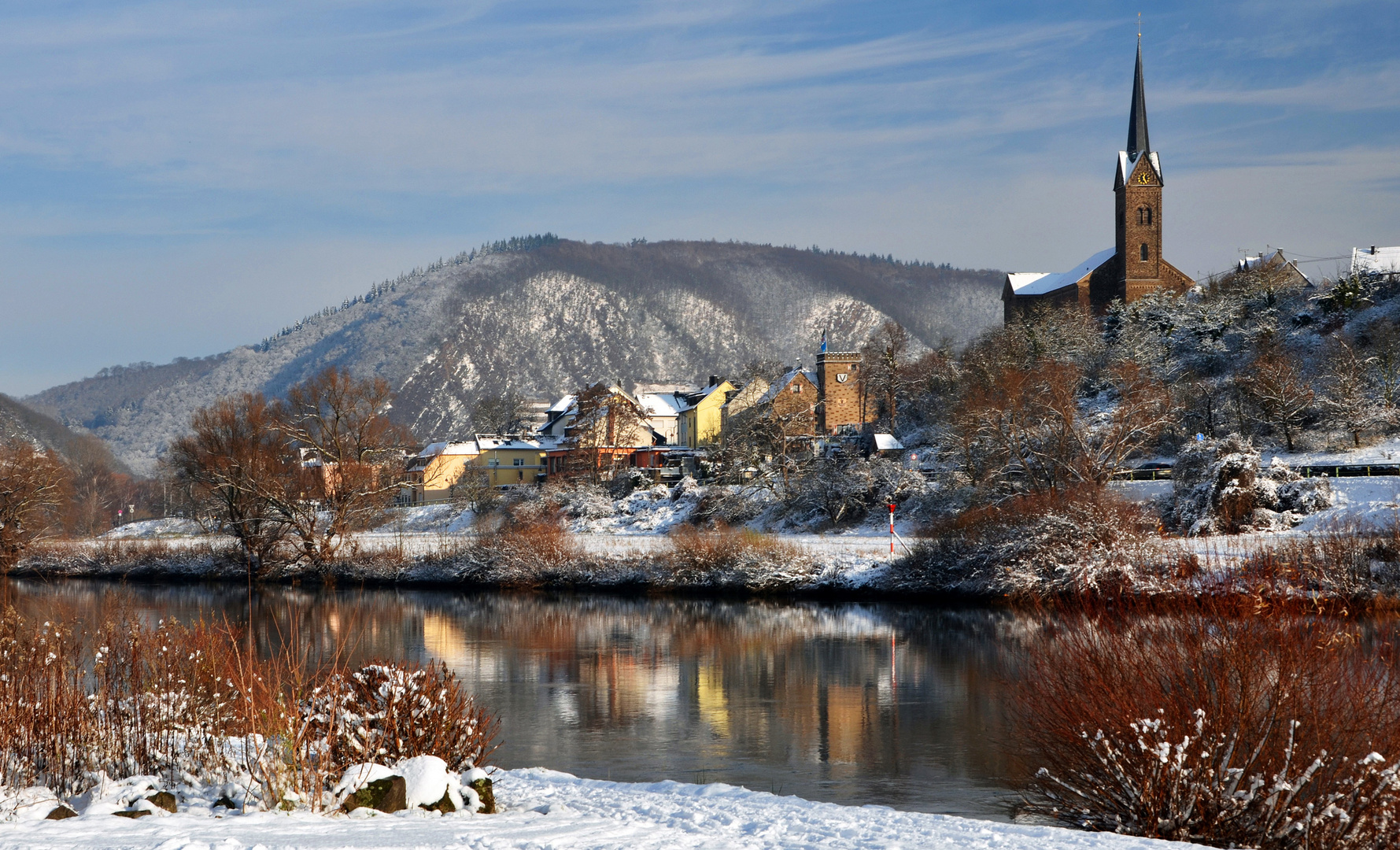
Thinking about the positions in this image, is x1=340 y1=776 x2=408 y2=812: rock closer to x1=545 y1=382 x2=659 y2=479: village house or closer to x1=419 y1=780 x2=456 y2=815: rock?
x1=419 y1=780 x2=456 y2=815: rock

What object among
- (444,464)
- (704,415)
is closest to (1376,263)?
(704,415)

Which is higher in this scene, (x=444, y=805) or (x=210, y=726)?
(x=210, y=726)

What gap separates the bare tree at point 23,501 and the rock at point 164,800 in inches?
1809

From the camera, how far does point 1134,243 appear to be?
81000 mm

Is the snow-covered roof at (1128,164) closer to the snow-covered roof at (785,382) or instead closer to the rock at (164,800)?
the snow-covered roof at (785,382)

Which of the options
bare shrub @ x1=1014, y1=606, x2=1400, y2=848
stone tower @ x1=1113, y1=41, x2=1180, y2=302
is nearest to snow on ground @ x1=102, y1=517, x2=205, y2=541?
bare shrub @ x1=1014, y1=606, x2=1400, y2=848

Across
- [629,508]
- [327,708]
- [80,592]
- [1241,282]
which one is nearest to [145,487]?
[629,508]

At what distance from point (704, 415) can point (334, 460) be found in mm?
47725

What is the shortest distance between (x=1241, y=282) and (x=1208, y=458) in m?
35.7

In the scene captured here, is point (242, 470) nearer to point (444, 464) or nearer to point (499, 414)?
point (444, 464)

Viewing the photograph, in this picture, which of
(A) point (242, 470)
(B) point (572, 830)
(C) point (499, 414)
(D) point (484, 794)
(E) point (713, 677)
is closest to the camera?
(B) point (572, 830)

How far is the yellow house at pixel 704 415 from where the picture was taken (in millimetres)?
94375

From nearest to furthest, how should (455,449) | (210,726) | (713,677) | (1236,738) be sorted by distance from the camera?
(1236,738)
(210,726)
(713,677)
(455,449)

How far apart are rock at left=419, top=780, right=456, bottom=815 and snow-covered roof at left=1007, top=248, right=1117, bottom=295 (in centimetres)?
7892
